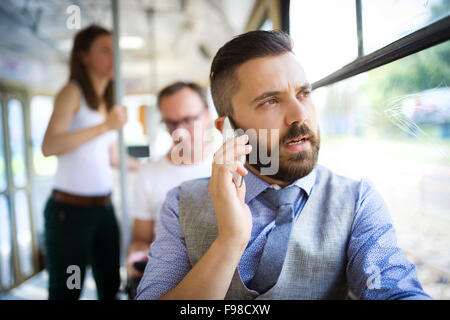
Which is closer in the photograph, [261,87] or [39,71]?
[261,87]

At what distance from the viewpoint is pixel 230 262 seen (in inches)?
24.8

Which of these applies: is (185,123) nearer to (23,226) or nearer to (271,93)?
(271,93)

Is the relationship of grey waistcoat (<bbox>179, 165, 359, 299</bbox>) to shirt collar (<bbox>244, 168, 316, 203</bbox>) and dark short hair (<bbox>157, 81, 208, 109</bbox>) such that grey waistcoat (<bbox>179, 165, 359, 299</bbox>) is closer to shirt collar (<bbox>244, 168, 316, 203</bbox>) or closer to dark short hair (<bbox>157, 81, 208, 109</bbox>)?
shirt collar (<bbox>244, 168, 316, 203</bbox>)

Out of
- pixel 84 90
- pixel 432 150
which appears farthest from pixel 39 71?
pixel 432 150

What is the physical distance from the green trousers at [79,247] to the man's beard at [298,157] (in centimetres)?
76

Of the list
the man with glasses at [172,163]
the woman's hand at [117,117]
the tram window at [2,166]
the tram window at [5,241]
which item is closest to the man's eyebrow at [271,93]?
the man with glasses at [172,163]

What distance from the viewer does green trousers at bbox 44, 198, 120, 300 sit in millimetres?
1099

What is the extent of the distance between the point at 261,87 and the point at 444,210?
0.50m

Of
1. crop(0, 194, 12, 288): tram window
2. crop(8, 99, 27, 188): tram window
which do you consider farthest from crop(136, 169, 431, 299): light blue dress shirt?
crop(0, 194, 12, 288): tram window

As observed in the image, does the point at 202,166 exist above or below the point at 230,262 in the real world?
above

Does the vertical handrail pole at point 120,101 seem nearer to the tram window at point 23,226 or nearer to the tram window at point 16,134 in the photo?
the tram window at point 16,134

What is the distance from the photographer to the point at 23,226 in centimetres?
255
